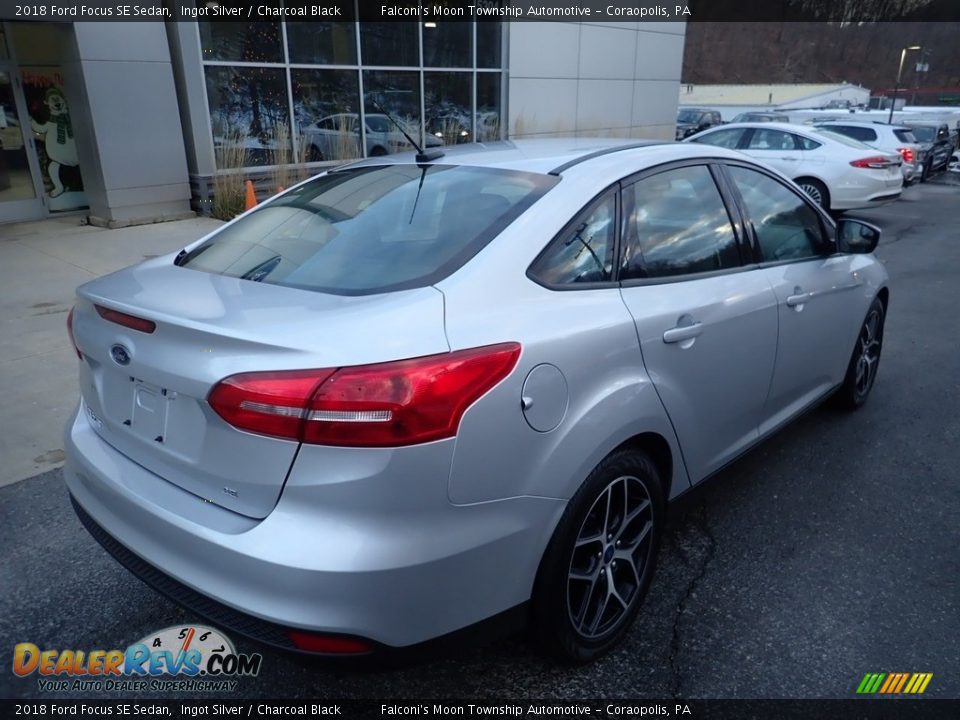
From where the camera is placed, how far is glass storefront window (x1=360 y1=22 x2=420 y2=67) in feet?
42.8

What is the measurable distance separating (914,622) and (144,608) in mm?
2896

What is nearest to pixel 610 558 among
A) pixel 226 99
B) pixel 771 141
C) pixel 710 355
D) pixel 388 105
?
pixel 710 355

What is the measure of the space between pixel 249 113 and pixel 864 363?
33.5 ft

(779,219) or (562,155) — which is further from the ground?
(562,155)

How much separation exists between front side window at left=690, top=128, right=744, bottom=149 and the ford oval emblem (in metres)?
12.3

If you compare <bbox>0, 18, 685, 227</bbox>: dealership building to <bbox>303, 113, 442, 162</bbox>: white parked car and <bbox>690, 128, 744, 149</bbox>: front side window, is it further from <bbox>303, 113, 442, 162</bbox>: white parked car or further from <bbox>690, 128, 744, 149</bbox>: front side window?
<bbox>690, 128, 744, 149</bbox>: front side window

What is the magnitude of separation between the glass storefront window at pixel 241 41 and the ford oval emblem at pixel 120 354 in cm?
1020

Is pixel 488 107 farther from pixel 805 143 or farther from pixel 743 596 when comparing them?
pixel 743 596

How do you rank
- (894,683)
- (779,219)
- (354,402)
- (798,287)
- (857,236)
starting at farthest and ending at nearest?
(857,236) < (779,219) < (798,287) < (894,683) < (354,402)

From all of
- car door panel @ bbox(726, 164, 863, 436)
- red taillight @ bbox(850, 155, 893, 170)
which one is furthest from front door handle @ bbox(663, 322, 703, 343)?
red taillight @ bbox(850, 155, 893, 170)

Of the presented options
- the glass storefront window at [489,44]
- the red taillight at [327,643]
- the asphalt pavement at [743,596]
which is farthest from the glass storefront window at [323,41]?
the red taillight at [327,643]

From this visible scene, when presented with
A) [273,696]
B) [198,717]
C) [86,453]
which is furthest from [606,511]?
[86,453]

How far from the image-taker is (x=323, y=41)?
12.4 meters

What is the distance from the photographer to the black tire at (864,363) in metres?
4.26
